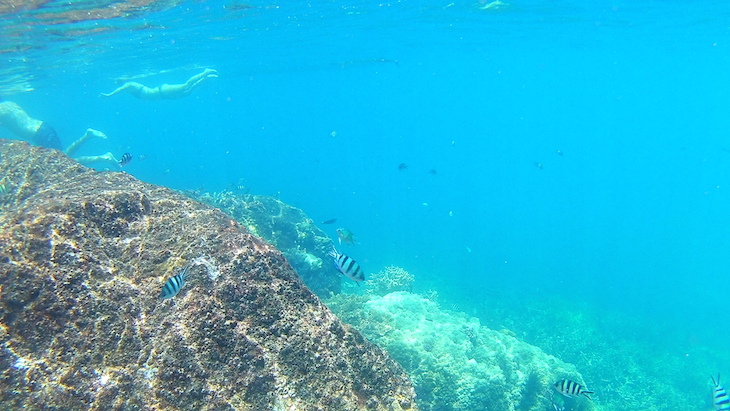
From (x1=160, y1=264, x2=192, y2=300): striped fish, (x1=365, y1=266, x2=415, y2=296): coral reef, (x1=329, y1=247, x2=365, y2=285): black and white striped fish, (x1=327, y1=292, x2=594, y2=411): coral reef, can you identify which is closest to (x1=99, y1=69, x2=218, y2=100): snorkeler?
(x1=365, y1=266, x2=415, y2=296): coral reef

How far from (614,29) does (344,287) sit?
28.2m

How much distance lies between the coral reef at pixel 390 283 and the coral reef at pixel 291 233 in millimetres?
3553

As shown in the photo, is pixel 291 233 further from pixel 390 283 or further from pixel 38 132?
pixel 38 132

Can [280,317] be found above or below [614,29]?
below

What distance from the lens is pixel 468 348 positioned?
1065cm

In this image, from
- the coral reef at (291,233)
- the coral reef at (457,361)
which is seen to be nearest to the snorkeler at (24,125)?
the coral reef at (291,233)

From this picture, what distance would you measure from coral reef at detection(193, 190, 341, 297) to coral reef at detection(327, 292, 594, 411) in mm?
1212

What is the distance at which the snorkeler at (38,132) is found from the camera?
18750 millimetres

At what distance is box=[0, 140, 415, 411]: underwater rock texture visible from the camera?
109 inches

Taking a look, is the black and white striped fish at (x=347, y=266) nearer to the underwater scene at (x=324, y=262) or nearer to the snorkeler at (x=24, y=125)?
the underwater scene at (x=324, y=262)

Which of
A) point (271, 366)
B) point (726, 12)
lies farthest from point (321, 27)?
point (271, 366)

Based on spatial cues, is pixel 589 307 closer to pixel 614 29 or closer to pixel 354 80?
pixel 614 29

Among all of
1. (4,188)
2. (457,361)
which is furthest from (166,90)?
(457,361)

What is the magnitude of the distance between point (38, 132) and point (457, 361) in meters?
22.0
